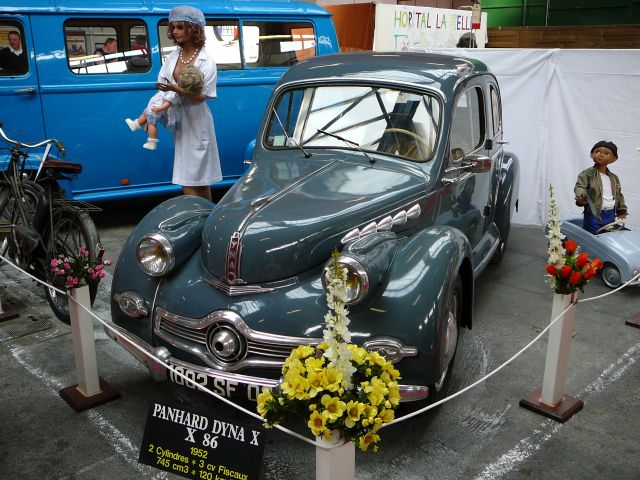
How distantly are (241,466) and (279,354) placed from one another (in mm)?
700

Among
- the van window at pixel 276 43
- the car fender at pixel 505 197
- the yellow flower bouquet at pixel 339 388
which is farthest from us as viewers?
the van window at pixel 276 43

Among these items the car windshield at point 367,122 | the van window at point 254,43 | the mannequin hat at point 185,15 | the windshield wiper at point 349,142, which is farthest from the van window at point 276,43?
the windshield wiper at point 349,142

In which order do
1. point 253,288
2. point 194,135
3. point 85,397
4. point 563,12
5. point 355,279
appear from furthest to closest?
point 563,12 → point 194,135 → point 85,397 → point 253,288 → point 355,279

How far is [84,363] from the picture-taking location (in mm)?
3492

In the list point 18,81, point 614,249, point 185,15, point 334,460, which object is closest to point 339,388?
point 334,460

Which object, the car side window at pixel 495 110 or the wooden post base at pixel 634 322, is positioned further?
the car side window at pixel 495 110

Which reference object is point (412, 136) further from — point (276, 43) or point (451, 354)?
point (276, 43)

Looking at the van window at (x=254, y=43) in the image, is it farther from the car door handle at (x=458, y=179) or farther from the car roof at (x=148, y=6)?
the car door handle at (x=458, y=179)

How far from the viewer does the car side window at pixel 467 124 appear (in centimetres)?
422

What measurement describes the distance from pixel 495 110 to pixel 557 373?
2.57m

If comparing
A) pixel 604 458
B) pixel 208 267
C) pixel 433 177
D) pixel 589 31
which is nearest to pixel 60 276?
pixel 208 267

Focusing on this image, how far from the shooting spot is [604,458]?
309 centimetres

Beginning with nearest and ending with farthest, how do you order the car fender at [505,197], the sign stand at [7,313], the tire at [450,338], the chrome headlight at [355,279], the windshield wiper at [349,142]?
the chrome headlight at [355,279] → the tire at [450,338] → the windshield wiper at [349,142] → the sign stand at [7,313] → the car fender at [505,197]

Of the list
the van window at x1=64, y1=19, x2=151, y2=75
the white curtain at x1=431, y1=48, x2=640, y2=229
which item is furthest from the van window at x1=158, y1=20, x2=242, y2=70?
the white curtain at x1=431, y1=48, x2=640, y2=229
